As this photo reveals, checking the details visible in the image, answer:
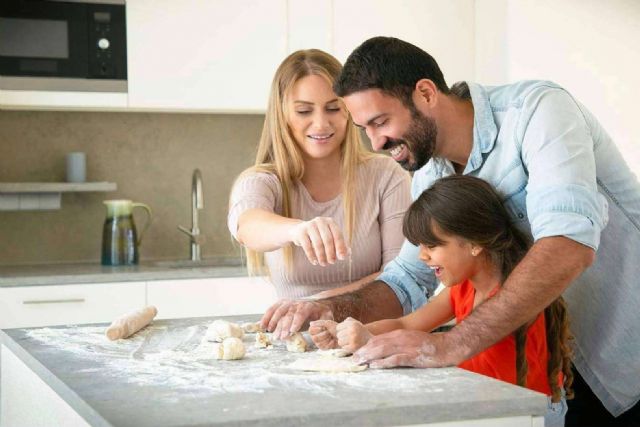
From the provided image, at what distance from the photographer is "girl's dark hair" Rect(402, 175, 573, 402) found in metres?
1.99

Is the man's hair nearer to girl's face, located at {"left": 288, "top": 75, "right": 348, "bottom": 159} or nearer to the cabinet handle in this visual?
girl's face, located at {"left": 288, "top": 75, "right": 348, "bottom": 159}

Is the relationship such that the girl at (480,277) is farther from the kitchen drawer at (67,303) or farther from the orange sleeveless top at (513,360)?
the kitchen drawer at (67,303)

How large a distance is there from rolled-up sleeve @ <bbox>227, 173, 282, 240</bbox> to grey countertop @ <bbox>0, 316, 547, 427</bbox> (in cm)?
52

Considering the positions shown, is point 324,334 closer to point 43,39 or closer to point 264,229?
point 264,229

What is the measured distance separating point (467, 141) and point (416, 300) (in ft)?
1.34

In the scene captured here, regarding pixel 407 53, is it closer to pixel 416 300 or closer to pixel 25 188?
pixel 416 300

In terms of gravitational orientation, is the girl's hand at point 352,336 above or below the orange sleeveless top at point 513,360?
above

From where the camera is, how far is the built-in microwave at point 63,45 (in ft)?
12.5

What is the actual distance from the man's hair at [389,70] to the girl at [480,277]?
0.21m

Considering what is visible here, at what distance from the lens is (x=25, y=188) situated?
3.91 meters

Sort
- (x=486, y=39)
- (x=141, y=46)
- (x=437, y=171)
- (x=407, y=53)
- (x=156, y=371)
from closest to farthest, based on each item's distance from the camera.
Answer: (x=156, y=371), (x=407, y=53), (x=437, y=171), (x=141, y=46), (x=486, y=39)

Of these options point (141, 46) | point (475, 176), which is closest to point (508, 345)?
point (475, 176)

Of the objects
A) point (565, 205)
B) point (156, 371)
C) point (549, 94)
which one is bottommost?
point (156, 371)

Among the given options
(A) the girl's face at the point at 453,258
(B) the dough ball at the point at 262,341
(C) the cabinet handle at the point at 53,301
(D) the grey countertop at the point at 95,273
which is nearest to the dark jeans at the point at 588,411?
(A) the girl's face at the point at 453,258
